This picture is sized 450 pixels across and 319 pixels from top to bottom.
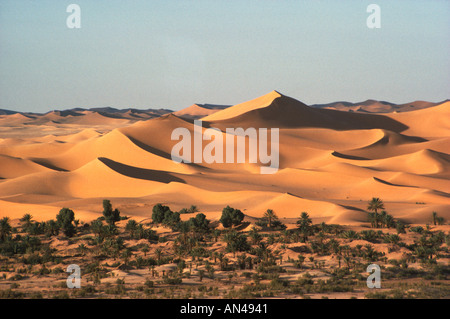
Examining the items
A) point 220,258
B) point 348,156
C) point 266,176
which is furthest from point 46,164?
point 220,258

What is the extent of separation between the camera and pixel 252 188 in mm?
46219

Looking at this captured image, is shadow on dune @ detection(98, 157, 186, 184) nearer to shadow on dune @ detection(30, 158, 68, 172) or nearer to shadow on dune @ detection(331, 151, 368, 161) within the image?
shadow on dune @ detection(30, 158, 68, 172)

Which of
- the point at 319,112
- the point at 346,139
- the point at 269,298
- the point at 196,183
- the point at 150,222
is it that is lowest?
the point at 269,298

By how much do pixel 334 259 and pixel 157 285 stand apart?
753 centimetres

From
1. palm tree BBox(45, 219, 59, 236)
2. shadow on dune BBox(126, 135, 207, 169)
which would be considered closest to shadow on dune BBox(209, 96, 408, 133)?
shadow on dune BBox(126, 135, 207, 169)

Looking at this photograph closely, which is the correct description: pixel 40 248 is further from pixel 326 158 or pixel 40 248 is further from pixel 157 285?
pixel 326 158

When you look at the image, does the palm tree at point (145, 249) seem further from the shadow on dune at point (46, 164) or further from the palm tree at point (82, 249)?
the shadow on dune at point (46, 164)

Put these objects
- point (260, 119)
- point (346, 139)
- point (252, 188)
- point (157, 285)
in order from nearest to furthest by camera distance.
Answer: point (157, 285), point (252, 188), point (346, 139), point (260, 119)

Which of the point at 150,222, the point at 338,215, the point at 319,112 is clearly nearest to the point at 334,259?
the point at 338,215

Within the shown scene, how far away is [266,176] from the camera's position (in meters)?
53.8

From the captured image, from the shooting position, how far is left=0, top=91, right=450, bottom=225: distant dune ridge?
121 feet

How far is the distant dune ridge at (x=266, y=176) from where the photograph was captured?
36750mm

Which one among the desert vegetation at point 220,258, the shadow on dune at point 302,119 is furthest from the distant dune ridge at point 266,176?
the desert vegetation at point 220,258

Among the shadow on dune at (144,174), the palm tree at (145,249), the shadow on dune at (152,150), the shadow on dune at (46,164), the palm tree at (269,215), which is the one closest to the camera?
the palm tree at (145,249)
